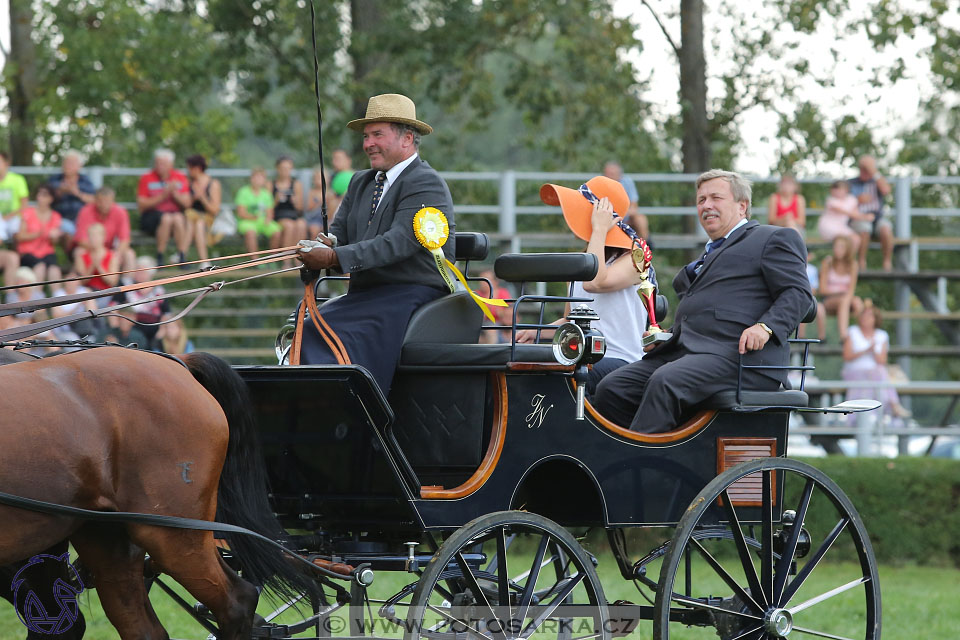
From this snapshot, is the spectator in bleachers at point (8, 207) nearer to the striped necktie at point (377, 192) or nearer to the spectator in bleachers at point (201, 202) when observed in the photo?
the spectator in bleachers at point (201, 202)

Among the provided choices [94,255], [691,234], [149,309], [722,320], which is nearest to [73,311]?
[149,309]

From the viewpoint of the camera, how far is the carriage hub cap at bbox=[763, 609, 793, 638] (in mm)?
5379

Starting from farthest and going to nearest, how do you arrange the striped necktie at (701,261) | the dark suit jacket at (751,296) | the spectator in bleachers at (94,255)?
the spectator in bleachers at (94,255) → the striped necktie at (701,261) → the dark suit jacket at (751,296)

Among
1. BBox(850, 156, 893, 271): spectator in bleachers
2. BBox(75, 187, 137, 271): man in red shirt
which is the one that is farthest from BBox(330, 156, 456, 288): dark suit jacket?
BBox(850, 156, 893, 271): spectator in bleachers

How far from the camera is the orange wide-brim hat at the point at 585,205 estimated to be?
19.7ft

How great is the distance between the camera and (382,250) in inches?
201

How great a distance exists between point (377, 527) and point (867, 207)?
10355 millimetres

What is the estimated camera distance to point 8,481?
410cm

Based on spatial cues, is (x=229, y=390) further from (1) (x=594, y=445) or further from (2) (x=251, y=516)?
(1) (x=594, y=445)

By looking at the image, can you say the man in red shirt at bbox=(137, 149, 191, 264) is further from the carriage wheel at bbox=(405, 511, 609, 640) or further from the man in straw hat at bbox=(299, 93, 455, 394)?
the carriage wheel at bbox=(405, 511, 609, 640)

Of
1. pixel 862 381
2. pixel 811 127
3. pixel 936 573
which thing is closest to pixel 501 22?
pixel 811 127

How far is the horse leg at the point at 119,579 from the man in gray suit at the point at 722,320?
206 centimetres

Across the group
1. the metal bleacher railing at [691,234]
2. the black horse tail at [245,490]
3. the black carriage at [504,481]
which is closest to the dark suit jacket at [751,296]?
the black carriage at [504,481]

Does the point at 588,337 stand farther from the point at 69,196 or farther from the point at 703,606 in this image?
the point at 69,196
